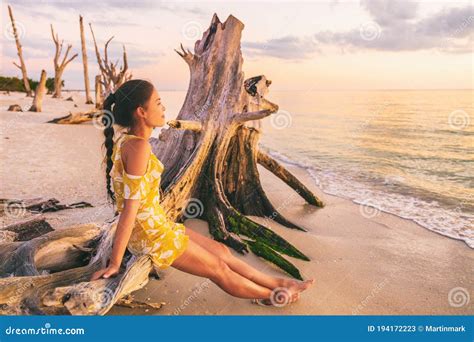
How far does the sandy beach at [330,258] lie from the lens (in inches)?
141

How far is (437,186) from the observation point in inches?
378

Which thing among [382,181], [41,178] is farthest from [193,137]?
[382,181]

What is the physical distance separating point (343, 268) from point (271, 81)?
328cm

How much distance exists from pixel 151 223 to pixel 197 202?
206 centimetres

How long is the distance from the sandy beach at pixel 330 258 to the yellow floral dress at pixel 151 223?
0.57 metres

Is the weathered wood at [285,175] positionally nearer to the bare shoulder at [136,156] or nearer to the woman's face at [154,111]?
the woman's face at [154,111]

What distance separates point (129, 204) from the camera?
290 centimetres

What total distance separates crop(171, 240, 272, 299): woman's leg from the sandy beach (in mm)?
196

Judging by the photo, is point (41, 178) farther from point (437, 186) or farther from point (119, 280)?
point (437, 186)
